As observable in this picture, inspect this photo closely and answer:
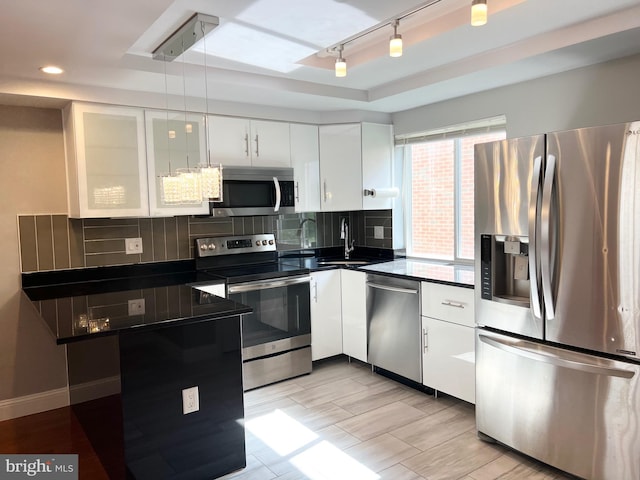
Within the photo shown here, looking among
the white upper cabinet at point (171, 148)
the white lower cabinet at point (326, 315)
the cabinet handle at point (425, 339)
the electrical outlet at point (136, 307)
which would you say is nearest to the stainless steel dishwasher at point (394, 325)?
the cabinet handle at point (425, 339)

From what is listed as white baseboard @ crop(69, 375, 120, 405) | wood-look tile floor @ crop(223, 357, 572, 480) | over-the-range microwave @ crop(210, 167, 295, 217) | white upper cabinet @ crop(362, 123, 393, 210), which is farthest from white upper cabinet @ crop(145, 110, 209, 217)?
wood-look tile floor @ crop(223, 357, 572, 480)

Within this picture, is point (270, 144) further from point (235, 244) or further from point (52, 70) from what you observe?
point (52, 70)

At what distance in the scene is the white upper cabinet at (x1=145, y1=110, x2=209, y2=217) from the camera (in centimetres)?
335

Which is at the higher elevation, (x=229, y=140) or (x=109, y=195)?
(x=229, y=140)

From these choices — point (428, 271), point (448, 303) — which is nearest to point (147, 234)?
point (428, 271)

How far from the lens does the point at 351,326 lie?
3967mm

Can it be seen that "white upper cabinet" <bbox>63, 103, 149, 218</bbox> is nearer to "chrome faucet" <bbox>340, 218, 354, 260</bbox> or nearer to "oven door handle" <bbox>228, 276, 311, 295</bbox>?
"oven door handle" <bbox>228, 276, 311, 295</bbox>

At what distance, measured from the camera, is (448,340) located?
3.15 m

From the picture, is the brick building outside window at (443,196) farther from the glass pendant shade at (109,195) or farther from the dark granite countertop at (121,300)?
the glass pendant shade at (109,195)

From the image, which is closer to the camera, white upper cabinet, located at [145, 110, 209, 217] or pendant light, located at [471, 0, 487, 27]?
pendant light, located at [471, 0, 487, 27]

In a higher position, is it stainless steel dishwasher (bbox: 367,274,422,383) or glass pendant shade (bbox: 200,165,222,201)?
glass pendant shade (bbox: 200,165,222,201)

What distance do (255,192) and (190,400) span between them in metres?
1.88

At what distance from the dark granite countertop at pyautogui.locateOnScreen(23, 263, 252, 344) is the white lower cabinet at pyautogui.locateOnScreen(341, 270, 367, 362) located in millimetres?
1112

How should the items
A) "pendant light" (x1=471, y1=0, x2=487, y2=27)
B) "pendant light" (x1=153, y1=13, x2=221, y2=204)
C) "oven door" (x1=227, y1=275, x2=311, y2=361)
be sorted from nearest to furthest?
"pendant light" (x1=471, y1=0, x2=487, y2=27), "pendant light" (x1=153, y1=13, x2=221, y2=204), "oven door" (x1=227, y1=275, x2=311, y2=361)
